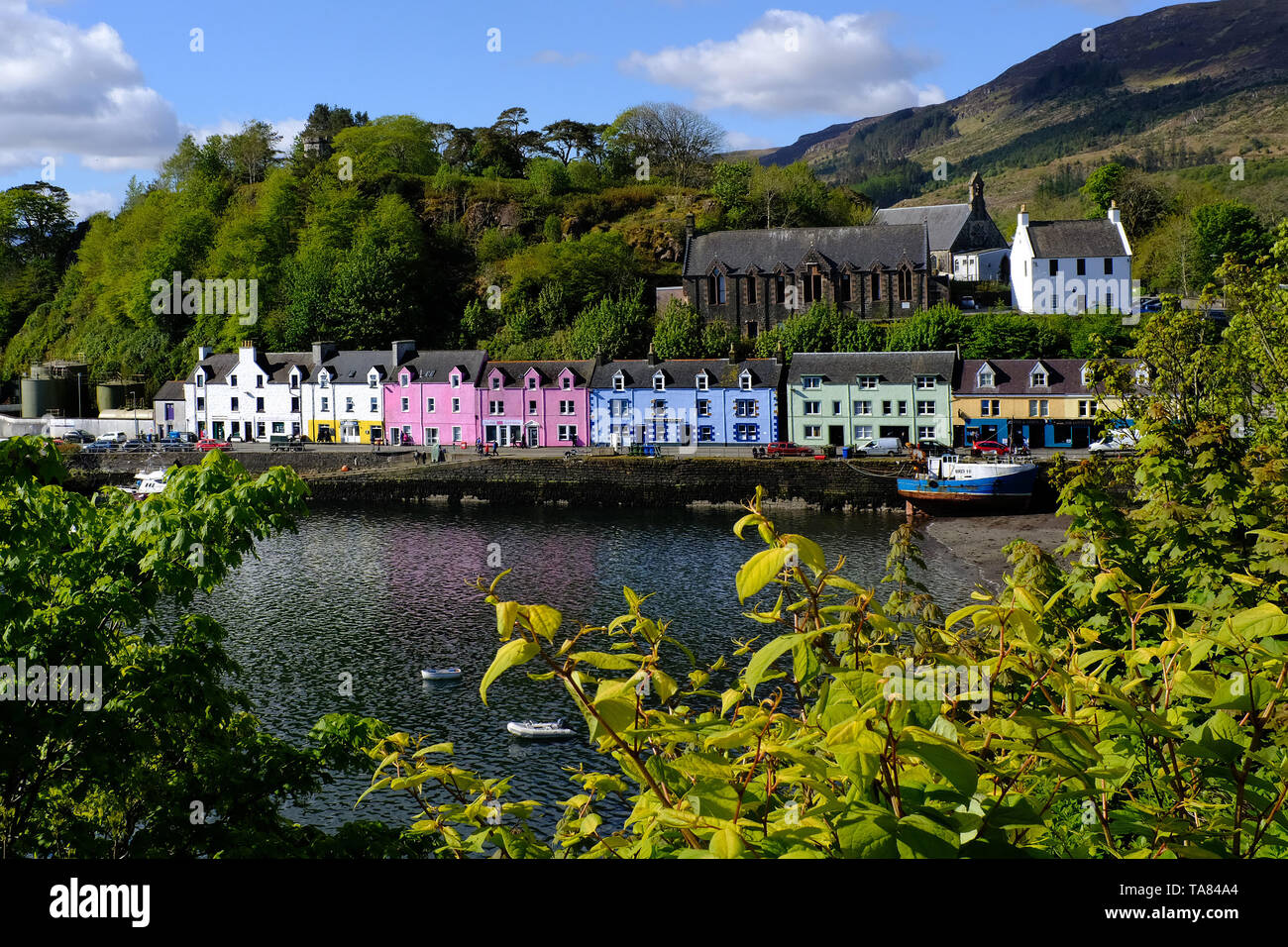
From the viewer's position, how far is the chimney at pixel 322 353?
6631 cm

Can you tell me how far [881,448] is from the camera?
53.8m

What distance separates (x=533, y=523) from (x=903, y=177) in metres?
145

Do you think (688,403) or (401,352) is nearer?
(688,403)

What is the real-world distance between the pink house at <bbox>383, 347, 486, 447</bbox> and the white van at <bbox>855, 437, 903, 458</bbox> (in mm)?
21248

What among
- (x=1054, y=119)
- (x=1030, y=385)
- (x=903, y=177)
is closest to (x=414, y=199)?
(x=1030, y=385)

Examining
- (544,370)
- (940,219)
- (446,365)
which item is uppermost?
(940,219)

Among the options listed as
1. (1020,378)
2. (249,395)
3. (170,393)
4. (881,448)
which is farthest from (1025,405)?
(170,393)

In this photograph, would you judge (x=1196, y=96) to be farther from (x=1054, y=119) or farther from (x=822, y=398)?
(x=822, y=398)

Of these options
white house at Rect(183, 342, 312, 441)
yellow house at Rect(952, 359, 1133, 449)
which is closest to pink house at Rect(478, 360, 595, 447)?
white house at Rect(183, 342, 312, 441)

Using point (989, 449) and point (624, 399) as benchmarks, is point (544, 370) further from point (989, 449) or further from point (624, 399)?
point (989, 449)

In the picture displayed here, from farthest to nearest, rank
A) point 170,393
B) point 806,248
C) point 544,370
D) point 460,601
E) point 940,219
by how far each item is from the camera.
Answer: point 940,219 → point 806,248 → point 170,393 → point 544,370 → point 460,601

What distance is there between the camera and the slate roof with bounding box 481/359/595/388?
60.7 metres

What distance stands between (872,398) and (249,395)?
36.2m

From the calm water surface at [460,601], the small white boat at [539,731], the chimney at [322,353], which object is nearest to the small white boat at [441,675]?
the calm water surface at [460,601]
